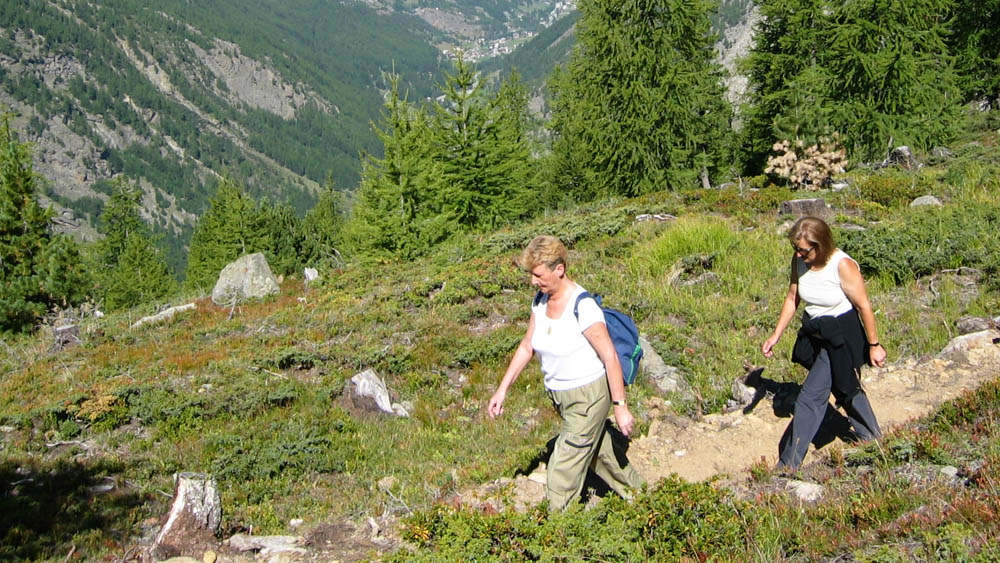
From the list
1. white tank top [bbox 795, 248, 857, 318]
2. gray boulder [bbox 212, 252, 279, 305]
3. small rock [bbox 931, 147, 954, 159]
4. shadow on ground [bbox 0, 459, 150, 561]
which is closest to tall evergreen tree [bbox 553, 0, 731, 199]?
small rock [bbox 931, 147, 954, 159]

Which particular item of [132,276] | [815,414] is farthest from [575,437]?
[132,276]

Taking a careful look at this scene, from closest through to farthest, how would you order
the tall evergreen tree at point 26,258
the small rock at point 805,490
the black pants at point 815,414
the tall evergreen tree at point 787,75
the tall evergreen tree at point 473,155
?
the small rock at point 805,490
the black pants at point 815,414
the tall evergreen tree at point 787,75
the tall evergreen tree at point 26,258
the tall evergreen tree at point 473,155

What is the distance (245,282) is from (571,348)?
17771mm

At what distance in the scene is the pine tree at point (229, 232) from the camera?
5106 centimetres

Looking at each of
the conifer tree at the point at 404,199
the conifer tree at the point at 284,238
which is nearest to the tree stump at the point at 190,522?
the conifer tree at the point at 404,199

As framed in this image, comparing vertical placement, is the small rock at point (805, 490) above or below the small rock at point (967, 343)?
above

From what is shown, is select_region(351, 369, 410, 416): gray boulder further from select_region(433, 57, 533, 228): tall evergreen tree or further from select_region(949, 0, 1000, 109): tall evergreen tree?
select_region(949, 0, 1000, 109): tall evergreen tree

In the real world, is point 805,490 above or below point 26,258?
above

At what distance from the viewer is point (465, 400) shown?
8586mm

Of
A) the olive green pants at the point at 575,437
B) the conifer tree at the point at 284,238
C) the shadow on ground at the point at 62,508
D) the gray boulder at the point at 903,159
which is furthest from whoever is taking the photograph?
the conifer tree at the point at 284,238

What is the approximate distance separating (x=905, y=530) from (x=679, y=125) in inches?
763

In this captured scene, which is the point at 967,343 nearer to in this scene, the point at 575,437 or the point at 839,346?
the point at 839,346

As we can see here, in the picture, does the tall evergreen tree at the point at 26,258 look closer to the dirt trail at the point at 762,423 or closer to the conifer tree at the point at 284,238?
the dirt trail at the point at 762,423

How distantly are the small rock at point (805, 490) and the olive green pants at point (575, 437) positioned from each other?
1491 mm
